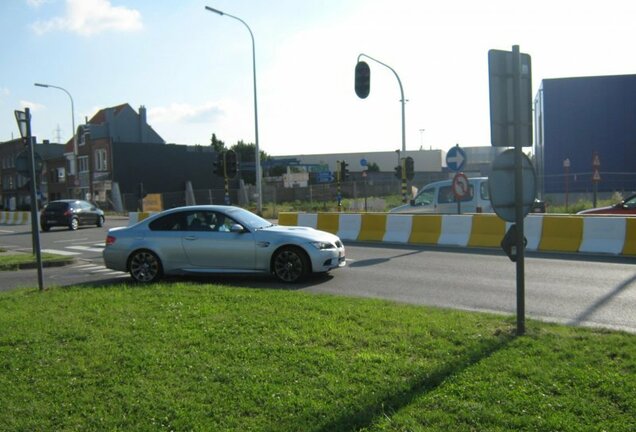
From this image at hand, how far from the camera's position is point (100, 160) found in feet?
197

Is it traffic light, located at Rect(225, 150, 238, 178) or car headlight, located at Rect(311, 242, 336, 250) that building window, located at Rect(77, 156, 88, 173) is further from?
car headlight, located at Rect(311, 242, 336, 250)

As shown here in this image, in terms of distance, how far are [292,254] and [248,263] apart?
80 cm

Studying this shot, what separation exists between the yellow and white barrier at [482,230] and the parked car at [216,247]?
5737 millimetres

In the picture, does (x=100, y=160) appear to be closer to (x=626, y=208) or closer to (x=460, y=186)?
(x=460, y=186)

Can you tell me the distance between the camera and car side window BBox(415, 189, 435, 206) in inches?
742

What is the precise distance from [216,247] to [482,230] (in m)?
7.60

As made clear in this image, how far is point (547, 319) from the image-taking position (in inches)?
284

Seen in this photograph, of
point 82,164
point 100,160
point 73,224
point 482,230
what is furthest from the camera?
point 82,164

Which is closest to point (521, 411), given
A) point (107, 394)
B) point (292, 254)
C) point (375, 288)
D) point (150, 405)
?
point (150, 405)

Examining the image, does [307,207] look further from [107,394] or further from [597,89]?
[107,394]

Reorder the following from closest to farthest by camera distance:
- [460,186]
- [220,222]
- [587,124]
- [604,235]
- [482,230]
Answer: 1. [220,222]
2. [604,235]
3. [482,230]
4. [460,186]
5. [587,124]

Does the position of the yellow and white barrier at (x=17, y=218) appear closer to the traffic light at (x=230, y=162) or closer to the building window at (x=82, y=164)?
the building window at (x=82, y=164)

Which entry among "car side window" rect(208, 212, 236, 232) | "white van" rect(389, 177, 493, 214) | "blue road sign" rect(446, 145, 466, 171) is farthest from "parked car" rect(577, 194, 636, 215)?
"car side window" rect(208, 212, 236, 232)

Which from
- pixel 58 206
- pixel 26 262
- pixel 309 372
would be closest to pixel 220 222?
pixel 309 372
